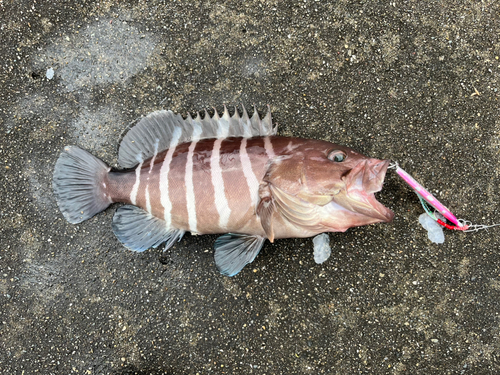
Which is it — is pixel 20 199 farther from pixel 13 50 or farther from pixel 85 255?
pixel 13 50

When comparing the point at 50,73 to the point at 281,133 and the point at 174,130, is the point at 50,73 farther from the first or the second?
the point at 281,133

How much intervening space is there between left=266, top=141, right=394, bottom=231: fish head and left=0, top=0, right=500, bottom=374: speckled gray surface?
20.4 inches

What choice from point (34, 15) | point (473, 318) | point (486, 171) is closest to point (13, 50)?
point (34, 15)

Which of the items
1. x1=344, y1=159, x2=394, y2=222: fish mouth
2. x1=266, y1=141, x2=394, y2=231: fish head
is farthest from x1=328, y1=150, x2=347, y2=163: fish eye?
x1=344, y1=159, x2=394, y2=222: fish mouth

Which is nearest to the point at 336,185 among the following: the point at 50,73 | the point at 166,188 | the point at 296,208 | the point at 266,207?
the point at 296,208

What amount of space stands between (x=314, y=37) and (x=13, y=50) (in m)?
2.45

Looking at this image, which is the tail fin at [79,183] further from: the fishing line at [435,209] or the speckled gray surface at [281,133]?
the fishing line at [435,209]

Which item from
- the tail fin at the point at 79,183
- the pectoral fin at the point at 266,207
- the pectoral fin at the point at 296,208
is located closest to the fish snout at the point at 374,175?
the pectoral fin at the point at 296,208

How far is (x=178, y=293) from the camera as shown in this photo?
243 centimetres

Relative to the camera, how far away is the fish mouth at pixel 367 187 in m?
1.85

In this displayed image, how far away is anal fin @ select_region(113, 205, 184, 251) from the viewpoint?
2.30 m

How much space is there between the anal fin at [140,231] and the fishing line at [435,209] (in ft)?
5.39

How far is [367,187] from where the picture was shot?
1.86 m

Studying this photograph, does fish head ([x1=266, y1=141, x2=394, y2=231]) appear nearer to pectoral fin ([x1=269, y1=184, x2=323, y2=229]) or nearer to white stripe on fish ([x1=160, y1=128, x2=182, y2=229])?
pectoral fin ([x1=269, y1=184, x2=323, y2=229])
